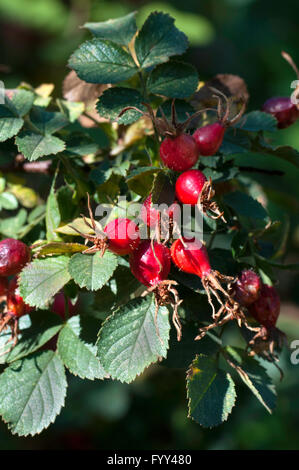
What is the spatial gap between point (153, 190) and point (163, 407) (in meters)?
1.71

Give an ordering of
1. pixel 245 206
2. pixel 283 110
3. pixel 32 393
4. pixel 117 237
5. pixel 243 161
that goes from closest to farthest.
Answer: pixel 117 237
pixel 32 393
pixel 245 206
pixel 283 110
pixel 243 161

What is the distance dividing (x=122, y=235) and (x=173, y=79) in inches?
15.8

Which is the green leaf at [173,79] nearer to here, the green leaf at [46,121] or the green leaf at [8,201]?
the green leaf at [46,121]

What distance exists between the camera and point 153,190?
0.89m

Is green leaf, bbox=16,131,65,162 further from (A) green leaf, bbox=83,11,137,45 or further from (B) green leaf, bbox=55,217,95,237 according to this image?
(A) green leaf, bbox=83,11,137,45

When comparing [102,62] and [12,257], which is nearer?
[12,257]

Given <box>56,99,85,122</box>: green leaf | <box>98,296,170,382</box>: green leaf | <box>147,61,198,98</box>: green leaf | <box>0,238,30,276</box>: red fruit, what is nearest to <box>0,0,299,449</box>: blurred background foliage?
<box>56,99,85,122</box>: green leaf

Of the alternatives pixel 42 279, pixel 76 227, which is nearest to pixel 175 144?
pixel 76 227

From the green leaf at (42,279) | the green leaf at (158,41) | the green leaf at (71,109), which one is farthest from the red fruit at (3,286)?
the green leaf at (158,41)

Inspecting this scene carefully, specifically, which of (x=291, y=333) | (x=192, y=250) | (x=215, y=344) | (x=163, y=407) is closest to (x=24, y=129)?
(x=192, y=250)

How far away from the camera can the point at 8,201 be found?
1.31m

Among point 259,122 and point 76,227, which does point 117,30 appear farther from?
point 76,227

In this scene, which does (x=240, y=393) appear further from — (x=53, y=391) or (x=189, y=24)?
(x=189, y=24)

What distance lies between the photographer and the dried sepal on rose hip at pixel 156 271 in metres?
0.90
